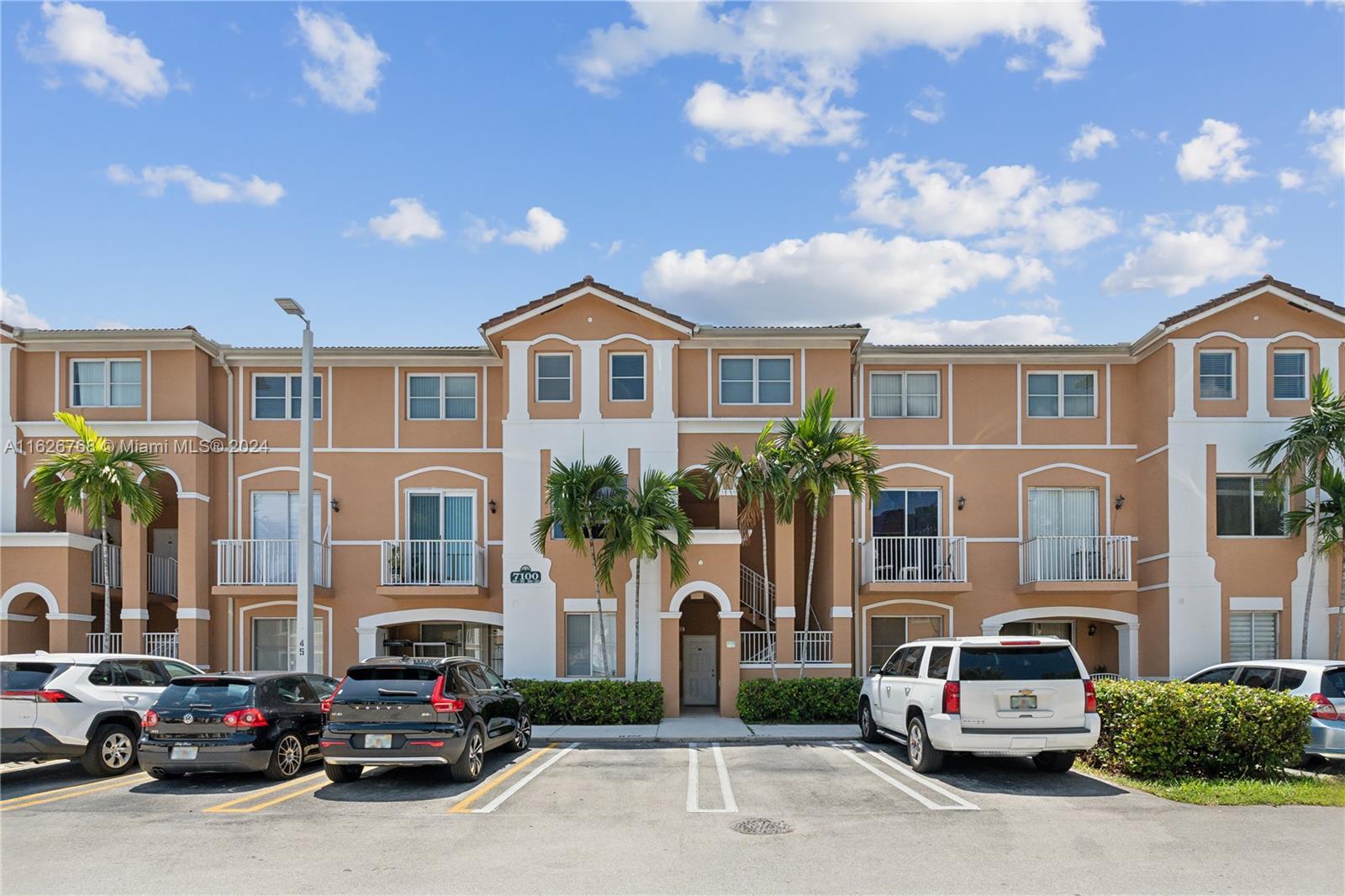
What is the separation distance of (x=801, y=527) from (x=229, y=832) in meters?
16.9

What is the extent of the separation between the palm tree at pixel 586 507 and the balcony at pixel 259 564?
561cm

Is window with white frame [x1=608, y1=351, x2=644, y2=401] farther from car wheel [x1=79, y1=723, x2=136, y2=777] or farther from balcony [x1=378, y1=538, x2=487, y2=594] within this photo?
car wheel [x1=79, y1=723, x2=136, y2=777]

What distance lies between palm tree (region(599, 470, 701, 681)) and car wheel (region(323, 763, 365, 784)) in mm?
7937

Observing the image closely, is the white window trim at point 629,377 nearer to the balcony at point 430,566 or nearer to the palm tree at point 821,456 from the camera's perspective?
the palm tree at point 821,456

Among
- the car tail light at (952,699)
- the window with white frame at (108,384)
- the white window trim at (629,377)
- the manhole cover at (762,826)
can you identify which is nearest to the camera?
the manhole cover at (762,826)

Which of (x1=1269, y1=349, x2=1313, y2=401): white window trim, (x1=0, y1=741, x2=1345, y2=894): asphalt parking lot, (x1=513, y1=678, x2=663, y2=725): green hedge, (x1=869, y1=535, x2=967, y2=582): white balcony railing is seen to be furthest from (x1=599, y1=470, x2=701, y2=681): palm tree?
(x1=1269, y1=349, x2=1313, y2=401): white window trim

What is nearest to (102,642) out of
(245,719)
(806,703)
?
(245,719)

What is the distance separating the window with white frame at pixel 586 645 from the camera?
2217cm

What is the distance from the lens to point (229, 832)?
10.5 metres

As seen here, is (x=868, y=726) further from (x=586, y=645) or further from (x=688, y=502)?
(x=688, y=502)

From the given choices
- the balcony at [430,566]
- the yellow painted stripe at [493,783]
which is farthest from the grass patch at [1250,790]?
the balcony at [430,566]

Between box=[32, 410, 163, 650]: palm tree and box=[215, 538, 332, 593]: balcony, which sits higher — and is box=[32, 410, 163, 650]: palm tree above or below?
above

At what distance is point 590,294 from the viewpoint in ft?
74.7

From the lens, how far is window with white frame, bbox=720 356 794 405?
23.5 m
